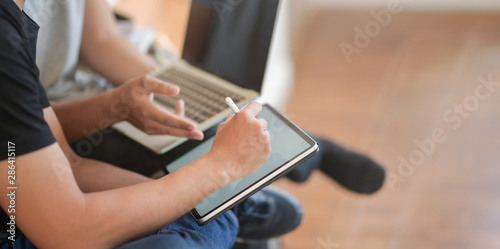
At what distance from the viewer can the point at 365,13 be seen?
2061 mm

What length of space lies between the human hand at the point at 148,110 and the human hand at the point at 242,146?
0.35 ft

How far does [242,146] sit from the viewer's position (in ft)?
1.65

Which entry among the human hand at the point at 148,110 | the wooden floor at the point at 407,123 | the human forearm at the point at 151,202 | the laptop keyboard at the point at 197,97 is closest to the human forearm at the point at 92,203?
the human forearm at the point at 151,202

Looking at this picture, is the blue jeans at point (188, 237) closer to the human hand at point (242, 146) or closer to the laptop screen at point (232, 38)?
the human hand at point (242, 146)

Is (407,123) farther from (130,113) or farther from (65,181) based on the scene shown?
(65,181)

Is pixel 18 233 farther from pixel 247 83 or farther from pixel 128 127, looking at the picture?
pixel 247 83

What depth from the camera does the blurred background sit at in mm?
1143

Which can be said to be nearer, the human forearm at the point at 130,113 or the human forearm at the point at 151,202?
the human forearm at the point at 151,202

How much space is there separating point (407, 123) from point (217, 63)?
87cm

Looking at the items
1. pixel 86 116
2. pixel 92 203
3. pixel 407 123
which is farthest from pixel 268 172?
pixel 407 123

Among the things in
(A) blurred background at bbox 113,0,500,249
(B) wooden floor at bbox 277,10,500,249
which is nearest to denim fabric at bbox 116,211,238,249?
(B) wooden floor at bbox 277,10,500,249

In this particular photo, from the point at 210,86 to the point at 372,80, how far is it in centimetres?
108

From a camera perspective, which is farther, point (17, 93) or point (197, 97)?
point (197, 97)

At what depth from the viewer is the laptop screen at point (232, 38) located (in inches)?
30.7
